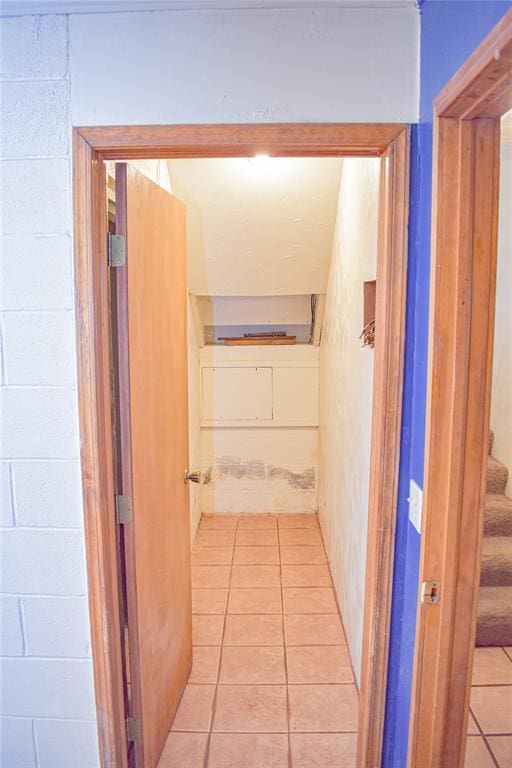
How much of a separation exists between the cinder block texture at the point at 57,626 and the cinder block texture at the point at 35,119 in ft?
4.20

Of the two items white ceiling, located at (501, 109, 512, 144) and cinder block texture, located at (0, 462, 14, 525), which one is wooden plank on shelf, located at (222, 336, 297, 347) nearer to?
white ceiling, located at (501, 109, 512, 144)

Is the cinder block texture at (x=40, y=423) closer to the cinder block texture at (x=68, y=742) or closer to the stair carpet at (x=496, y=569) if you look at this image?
the cinder block texture at (x=68, y=742)

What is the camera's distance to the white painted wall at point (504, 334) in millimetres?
2943

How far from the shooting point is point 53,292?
4.48 feet

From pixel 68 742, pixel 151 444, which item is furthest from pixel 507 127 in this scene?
pixel 68 742

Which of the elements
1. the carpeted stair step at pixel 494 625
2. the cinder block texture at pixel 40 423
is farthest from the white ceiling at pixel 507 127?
the carpeted stair step at pixel 494 625

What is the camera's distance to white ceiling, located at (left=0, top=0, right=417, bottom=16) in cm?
124

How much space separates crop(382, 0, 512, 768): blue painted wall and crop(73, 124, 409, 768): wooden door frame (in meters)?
0.03

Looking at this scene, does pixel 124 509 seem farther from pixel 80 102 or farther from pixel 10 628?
pixel 80 102

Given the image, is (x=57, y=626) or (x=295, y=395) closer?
(x=57, y=626)

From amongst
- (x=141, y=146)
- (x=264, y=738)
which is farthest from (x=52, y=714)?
(x=141, y=146)

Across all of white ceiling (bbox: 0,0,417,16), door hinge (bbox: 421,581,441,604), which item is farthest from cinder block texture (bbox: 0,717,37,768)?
white ceiling (bbox: 0,0,417,16)

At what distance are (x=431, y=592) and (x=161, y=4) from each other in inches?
63.5

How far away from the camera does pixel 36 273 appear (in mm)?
1361
